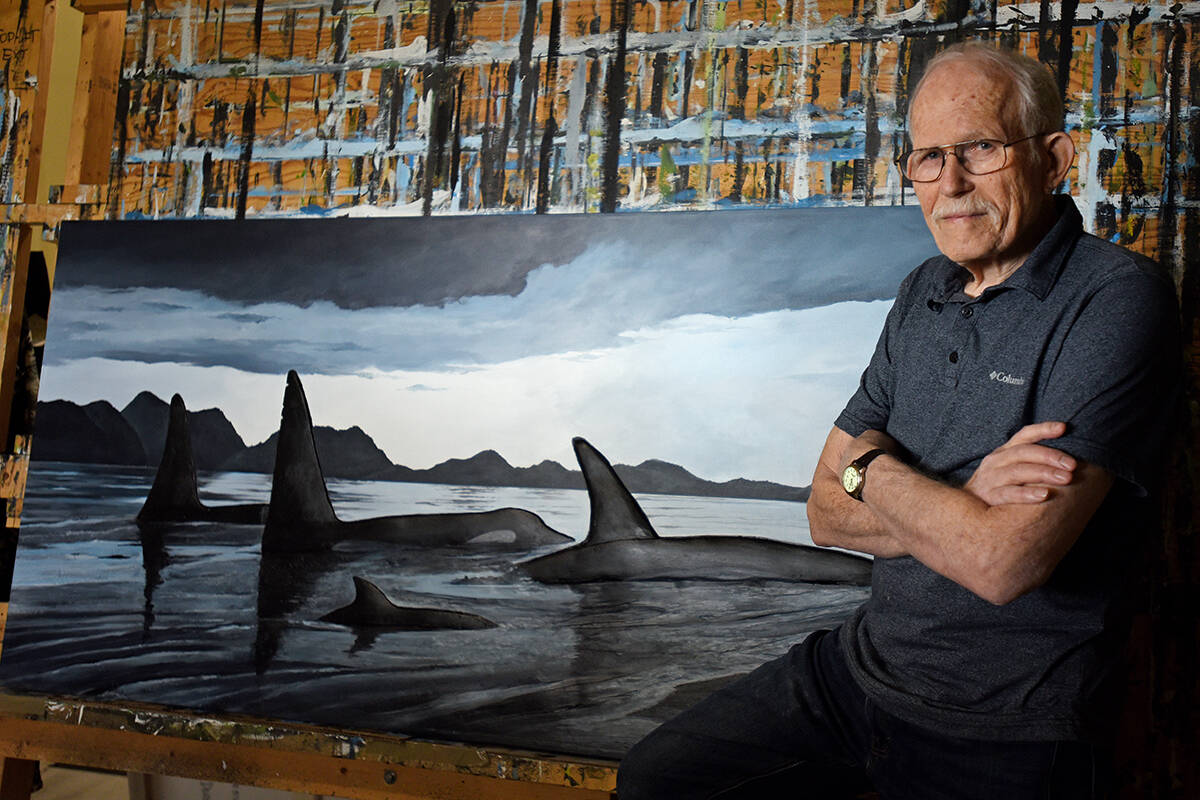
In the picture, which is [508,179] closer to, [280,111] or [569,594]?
[280,111]

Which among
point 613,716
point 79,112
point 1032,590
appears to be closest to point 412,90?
point 79,112

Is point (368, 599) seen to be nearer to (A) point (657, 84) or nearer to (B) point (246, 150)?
(B) point (246, 150)

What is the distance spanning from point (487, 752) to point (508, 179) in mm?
1350

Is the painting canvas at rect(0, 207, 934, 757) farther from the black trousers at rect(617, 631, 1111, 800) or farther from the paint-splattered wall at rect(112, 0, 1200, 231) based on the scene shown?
the black trousers at rect(617, 631, 1111, 800)

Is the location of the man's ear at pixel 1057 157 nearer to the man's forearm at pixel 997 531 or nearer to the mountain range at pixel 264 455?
the man's forearm at pixel 997 531

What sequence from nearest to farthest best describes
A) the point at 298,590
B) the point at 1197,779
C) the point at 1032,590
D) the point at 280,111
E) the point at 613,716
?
1. the point at 1032,590
2. the point at 1197,779
3. the point at 613,716
4. the point at 298,590
5. the point at 280,111

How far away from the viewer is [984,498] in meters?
1.12

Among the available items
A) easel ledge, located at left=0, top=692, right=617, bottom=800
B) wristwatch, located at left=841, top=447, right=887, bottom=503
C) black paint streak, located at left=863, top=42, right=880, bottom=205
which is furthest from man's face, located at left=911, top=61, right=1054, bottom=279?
easel ledge, located at left=0, top=692, right=617, bottom=800

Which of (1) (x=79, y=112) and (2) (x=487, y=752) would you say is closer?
(2) (x=487, y=752)

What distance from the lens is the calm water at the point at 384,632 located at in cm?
204

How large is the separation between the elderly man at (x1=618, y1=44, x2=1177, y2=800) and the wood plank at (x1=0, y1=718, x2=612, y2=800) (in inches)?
28.0

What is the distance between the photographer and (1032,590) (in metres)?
1.18

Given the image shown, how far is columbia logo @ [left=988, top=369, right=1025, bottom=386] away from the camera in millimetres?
1213

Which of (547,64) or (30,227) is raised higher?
(547,64)
